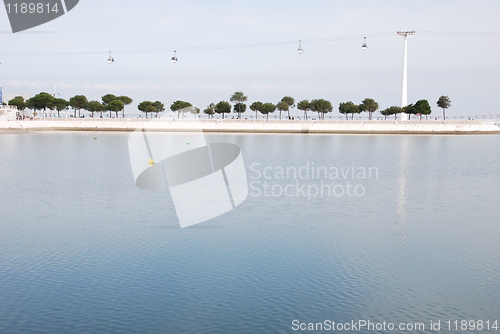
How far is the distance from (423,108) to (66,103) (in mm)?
83158

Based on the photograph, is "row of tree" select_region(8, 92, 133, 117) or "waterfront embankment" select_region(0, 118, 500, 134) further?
"row of tree" select_region(8, 92, 133, 117)

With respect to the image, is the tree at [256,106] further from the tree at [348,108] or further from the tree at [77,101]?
the tree at [77,101]

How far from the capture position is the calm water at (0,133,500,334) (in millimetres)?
10359

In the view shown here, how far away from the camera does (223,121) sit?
106 metres

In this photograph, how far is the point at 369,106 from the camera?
12588 centimetres

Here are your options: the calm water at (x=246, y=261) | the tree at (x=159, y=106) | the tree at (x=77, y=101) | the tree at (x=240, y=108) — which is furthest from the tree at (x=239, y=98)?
the calm water at (x=246, y=261)

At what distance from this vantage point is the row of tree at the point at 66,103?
117m

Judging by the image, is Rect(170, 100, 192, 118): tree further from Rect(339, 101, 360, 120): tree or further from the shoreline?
Rect(339, 101, 360, 120): tree

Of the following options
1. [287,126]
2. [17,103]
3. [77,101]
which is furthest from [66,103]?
[287,126]

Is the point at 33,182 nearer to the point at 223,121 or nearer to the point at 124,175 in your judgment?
the point at 124,175

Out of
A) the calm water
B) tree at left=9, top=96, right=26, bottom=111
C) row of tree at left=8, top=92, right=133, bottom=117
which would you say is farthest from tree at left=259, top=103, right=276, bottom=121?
the calm water

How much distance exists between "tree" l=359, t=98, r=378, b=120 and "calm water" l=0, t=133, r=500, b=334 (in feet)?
333

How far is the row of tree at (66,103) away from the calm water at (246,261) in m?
97.3

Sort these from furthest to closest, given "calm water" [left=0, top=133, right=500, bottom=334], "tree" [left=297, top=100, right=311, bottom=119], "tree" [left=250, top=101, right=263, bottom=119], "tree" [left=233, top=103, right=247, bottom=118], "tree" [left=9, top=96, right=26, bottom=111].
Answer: "tree" [left=233, top=103, right=247, bottom=118] → "tree" [left=297, top=100, right=311, bottom=119] → "tree" [left=250, top=101, right=263, bottom=119] → "tree" [left=9, top=96, right=26, bottom=111] → "calm water" [left=0, top=133, right=500, bottom=334]
